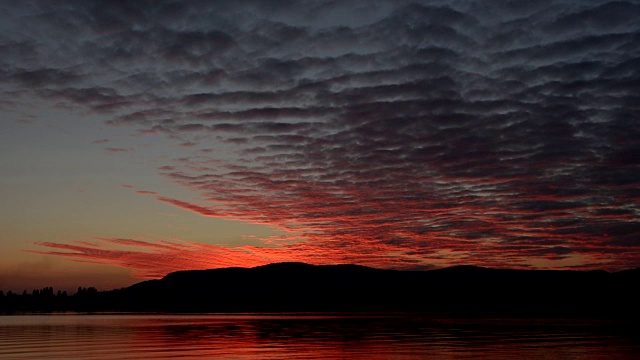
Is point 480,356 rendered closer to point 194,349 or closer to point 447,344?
point 447,344

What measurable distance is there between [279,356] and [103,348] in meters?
17.8

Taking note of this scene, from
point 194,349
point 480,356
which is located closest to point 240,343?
point 194,349

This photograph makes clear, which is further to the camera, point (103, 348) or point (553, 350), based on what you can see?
point (103, 348)

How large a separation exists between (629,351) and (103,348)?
1570 inches

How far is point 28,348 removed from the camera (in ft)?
167

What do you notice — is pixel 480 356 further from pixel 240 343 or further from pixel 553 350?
pixel 240 343

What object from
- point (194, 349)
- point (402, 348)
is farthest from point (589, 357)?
point (194, 349)

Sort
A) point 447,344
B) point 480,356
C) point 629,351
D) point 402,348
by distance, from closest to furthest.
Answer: point 480,356 → point 629,351 → point 402,348 → point 447,344

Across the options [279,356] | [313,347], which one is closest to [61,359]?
[279,356]

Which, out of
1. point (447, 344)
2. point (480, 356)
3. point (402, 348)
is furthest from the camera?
point (447, 344)

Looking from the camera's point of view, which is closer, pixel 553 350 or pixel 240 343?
pixel 553 350

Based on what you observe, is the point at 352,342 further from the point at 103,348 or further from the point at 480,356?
the point at 103,348

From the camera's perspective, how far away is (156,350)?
1906 inches

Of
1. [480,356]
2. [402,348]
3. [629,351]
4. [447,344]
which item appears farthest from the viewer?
[447,344]
